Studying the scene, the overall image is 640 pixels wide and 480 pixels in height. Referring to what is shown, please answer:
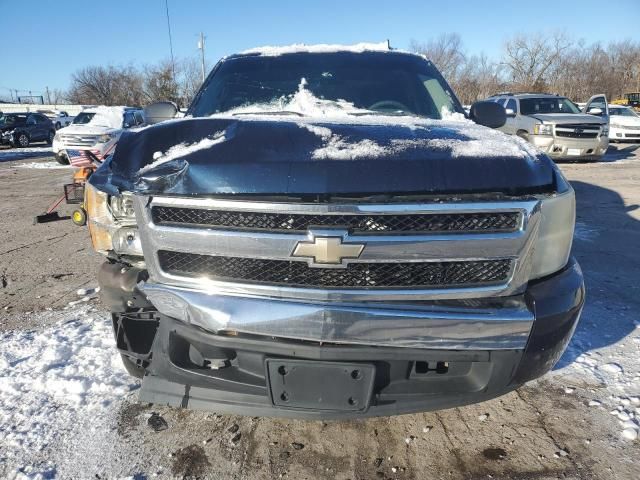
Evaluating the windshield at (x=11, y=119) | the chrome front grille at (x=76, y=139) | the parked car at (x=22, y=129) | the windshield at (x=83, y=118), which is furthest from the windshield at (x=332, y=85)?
the windshield at (x=11, y=119)

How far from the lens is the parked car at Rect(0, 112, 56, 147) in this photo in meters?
24.0

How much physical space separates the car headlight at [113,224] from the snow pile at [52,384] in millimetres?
931

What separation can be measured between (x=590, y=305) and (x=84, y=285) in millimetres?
4508

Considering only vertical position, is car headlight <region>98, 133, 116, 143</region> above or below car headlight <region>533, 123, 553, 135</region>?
below

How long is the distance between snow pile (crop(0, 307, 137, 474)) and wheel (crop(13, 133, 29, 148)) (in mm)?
25255

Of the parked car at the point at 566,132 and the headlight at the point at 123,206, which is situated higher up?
the headlight at the point at 123,206

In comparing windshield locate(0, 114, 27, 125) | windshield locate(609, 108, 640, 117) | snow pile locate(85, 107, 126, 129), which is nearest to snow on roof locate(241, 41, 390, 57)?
snow pile locate(85, 107, 126, 129)

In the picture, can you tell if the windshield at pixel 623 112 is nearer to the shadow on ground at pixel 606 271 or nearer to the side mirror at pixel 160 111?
the shadow on ground at pixel 606 271

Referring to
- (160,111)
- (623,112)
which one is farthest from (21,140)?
(623,112)

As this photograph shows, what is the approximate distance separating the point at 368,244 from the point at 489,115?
2124 millimetres

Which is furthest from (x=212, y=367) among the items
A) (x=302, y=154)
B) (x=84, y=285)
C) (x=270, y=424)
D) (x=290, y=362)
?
(x=84, y=285)

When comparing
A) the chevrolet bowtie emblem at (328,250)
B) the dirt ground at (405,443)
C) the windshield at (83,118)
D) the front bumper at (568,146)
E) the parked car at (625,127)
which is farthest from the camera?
the parked car at (625,127)

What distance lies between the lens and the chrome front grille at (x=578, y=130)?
42.3 ft

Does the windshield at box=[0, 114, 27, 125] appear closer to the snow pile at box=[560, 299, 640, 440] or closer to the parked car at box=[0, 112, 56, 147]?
the parked car at box=[0, 112, 56, 147]
